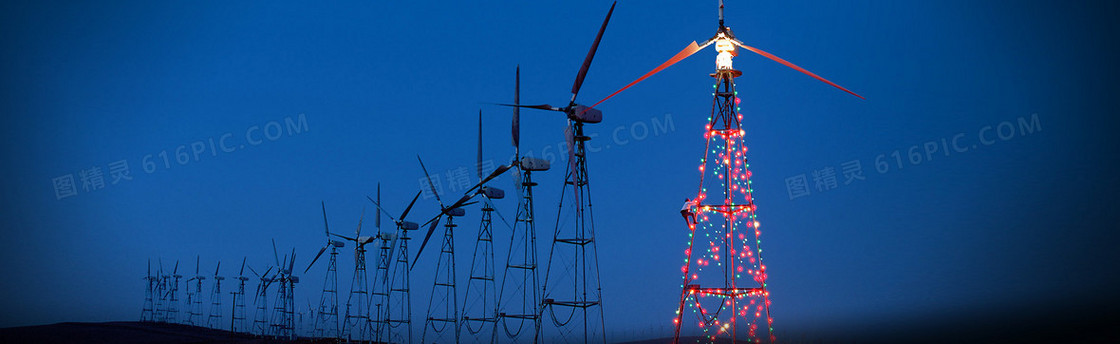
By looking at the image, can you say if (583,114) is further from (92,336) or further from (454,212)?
(92,336)

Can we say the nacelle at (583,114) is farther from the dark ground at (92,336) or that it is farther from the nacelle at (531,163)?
the dark ground at (92,336)

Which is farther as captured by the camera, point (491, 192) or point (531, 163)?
point (491, 192)

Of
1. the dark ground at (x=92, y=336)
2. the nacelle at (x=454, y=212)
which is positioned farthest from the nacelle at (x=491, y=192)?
the dark ground at (x=92, y=336)

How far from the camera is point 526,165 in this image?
36688 millimetres

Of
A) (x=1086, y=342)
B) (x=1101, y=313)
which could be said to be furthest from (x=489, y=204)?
(x=1101, y=313)

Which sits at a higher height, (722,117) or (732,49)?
(732,49)

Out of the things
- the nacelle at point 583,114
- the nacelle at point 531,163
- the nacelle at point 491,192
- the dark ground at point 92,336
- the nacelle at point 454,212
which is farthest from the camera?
the dark ground at point 92,336

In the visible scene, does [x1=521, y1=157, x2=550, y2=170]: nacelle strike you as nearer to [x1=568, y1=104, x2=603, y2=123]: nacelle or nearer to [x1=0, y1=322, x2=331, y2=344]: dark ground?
[x1=568, y1=104, x2=603, y2=123]: nacelle

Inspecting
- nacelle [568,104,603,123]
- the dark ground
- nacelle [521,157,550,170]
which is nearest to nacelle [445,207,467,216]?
nacelle [521,157,550,170]

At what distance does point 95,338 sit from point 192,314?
172 feet

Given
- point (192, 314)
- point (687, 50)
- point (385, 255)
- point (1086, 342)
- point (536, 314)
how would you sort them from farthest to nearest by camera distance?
1. point (192, 314)
2. point (385, 255)
3. point (1086, 342)
4. point (536, 314)
5. point (687, 50)

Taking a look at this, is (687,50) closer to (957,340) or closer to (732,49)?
(732,49)

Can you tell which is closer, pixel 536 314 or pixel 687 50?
pixel 687 50

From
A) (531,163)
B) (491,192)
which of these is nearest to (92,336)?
(491,192)
